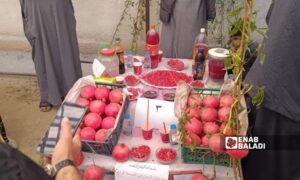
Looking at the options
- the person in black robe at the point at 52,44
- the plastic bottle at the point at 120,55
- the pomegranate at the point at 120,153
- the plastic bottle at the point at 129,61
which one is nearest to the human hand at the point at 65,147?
the pomegranate at the point at 120,153

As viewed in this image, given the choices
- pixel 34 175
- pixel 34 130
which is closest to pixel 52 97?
pixel 34 130

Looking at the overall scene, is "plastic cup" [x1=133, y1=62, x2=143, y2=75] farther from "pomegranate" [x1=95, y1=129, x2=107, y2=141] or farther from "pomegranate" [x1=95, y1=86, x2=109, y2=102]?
"pomegranate" [x1=95, y1=129, x2=107, y2=141]

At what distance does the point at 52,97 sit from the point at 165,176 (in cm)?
195

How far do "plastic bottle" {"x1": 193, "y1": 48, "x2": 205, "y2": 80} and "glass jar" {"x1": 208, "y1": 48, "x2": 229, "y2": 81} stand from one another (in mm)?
45

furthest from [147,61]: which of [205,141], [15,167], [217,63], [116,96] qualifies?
[15,167]

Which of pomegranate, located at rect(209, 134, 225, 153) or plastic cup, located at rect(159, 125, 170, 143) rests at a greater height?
pomegranate, located at rect(209, 134, 225, 153)

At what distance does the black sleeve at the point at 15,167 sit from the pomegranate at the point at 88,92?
0.97m

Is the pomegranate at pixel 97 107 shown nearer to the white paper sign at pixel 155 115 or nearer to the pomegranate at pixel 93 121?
the pomegranate at pixel 93 121

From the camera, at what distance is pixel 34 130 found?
2826mm

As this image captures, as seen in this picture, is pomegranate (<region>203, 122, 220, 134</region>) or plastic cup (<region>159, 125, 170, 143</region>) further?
plastic cup (<region>159, 125, 170, 143</region>)

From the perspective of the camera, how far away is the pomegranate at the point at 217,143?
4.06 ft

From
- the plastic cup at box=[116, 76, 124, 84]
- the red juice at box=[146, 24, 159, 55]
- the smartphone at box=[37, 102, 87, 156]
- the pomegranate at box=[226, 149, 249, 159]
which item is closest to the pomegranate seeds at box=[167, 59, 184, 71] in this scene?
the red juice at box=[146, 24, 159, 55]

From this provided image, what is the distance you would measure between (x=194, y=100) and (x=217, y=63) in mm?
492

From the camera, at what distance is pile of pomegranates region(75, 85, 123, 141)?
140 cm
